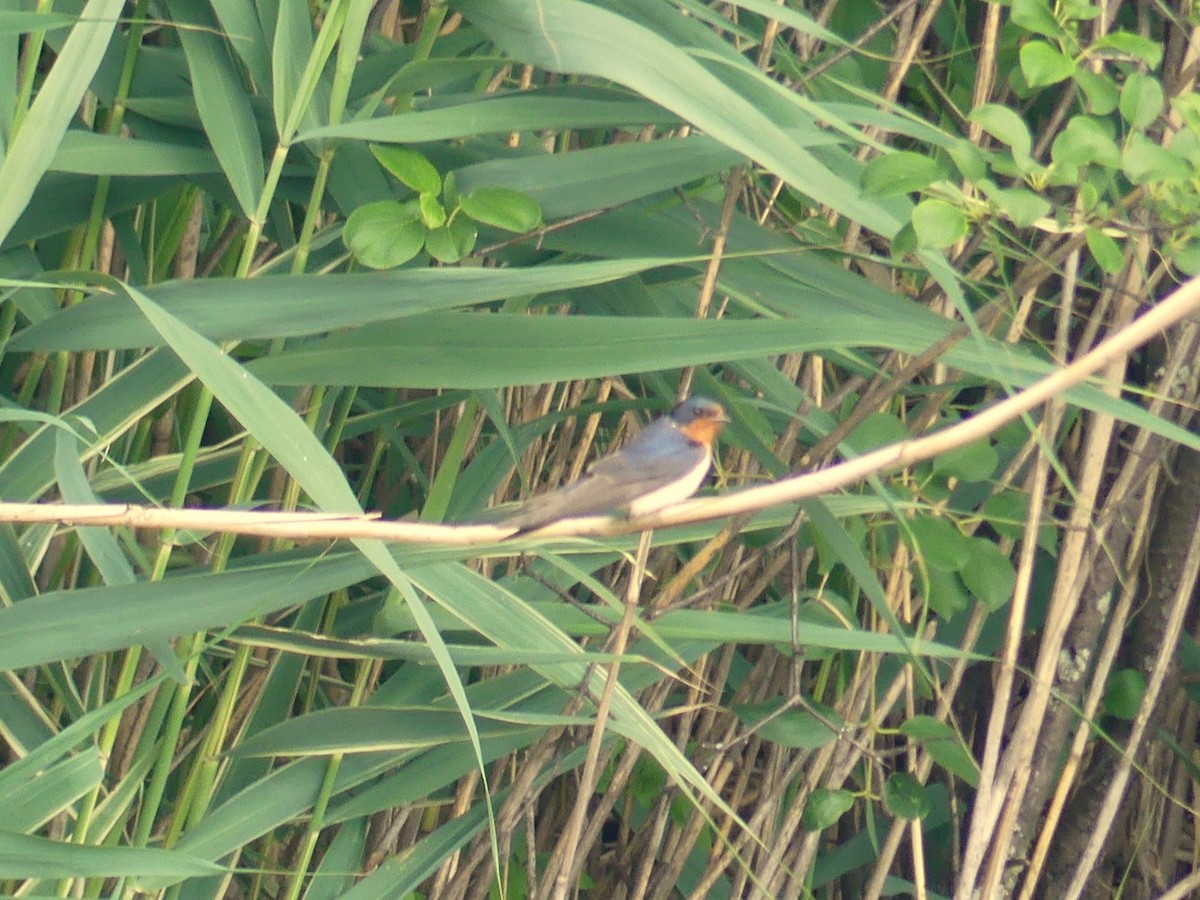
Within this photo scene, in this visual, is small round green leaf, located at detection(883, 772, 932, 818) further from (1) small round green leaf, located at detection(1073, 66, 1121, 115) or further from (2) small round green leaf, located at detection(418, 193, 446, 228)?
(2) small round green leaf, located at detection(418, 193, 446, 228)

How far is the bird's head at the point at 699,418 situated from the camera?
1.82 metres

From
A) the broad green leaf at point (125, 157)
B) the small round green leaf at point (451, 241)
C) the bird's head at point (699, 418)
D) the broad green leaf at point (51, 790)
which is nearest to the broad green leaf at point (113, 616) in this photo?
the broad green leaf at point (51, 790)

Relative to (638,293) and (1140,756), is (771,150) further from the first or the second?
(1140,756)

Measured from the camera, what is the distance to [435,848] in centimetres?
192

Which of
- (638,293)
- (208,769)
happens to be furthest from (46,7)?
(208,769)

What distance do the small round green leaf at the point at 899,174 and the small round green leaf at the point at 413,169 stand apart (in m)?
0.48

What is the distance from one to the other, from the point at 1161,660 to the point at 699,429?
3.32ft

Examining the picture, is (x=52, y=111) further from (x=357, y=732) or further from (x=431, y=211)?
(x=357, y=732)

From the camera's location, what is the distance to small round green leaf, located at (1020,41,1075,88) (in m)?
1.61

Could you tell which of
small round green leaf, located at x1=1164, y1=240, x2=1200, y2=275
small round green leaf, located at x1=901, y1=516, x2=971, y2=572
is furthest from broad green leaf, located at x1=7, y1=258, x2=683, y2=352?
small round green leaf, located at x1=901, y1=516, x2=971, y2=572

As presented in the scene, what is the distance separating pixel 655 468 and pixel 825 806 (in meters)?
0.58

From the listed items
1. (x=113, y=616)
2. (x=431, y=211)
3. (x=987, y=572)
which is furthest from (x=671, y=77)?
(x=987, y=572)

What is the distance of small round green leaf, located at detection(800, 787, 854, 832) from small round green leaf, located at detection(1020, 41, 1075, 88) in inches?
41.7

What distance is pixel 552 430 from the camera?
89.0 inches
